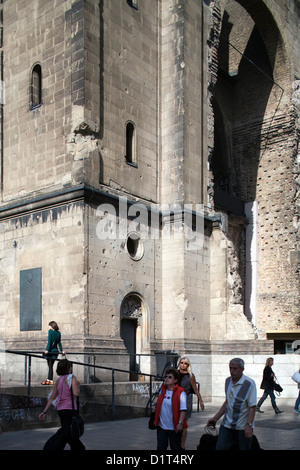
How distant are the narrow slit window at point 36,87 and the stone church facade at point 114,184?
31 millimetres

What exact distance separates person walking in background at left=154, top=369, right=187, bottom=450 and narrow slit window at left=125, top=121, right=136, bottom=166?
12386mm

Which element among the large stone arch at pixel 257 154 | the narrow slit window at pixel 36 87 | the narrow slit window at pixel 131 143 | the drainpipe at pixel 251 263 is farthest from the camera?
the drainpipe at pixel 251 263

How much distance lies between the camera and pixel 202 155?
20.8 m

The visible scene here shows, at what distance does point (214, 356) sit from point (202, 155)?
673cm

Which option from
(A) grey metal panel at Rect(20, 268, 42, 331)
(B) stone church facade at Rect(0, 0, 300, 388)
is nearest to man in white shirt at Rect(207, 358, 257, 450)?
(B) stone church facade at Rect(0, 0, 300, 388)

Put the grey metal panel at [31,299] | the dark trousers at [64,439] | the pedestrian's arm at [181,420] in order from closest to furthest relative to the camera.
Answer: the pedestrian's arm at [181,420] → the dark trousers at [64,439] → the grey metal panel at [31,299]

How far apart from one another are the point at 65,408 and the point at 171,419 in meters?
1.56

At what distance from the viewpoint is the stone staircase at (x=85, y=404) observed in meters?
12.1

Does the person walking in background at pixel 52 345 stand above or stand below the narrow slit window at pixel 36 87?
below

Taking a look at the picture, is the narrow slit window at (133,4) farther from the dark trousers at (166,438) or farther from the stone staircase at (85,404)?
the dark trousers at (166,438)

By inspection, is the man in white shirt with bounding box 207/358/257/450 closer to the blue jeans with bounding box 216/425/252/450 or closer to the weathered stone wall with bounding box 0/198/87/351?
the blue jeans with bounding box 216/425/252/450

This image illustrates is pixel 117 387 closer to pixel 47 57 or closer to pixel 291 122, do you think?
pixel 47 57

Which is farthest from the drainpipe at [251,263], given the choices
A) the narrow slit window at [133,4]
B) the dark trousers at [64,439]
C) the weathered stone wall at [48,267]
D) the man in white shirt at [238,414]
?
the man in white shirt at [238,414]

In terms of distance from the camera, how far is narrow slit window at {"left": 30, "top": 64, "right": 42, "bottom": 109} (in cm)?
1898
